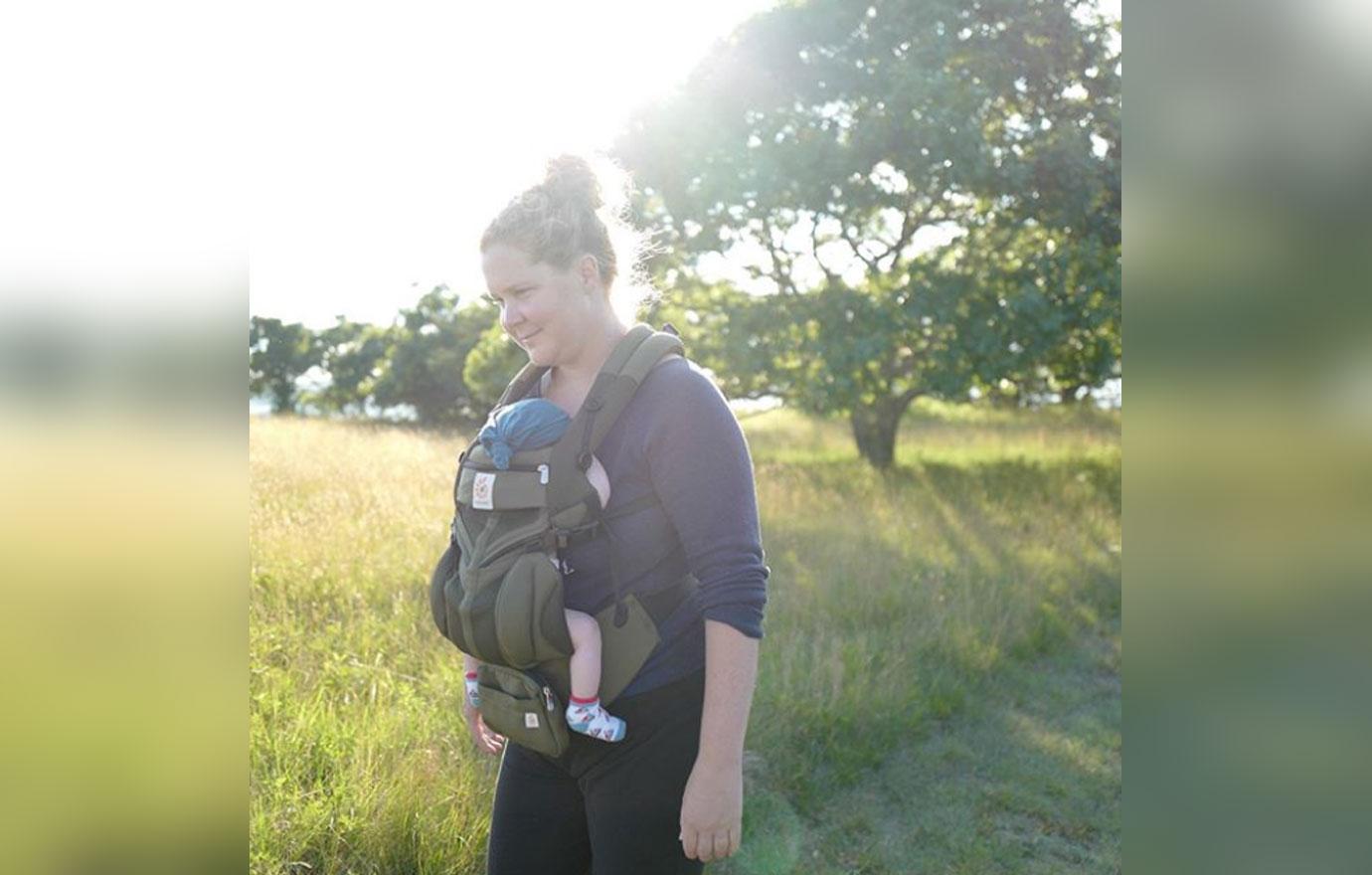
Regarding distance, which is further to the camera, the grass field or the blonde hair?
the grass field

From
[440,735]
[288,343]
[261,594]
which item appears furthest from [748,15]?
[288,343]

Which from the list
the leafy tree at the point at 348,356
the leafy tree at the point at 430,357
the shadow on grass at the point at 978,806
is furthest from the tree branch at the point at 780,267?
the leafy tree at the point at 348,356

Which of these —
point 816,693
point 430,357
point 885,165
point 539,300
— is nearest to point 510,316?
point 539,300

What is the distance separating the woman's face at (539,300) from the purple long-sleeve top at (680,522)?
0.19 metres

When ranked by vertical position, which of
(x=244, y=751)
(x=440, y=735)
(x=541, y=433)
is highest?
(x=541, y=433)

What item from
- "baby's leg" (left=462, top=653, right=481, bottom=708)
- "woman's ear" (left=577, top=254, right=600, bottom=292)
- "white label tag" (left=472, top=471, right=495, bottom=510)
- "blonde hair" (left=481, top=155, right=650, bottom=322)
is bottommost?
"baby's leg" (left=462, top=653, right=481, bottom=708)

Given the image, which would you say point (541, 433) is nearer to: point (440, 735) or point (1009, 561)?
point (440, 735)

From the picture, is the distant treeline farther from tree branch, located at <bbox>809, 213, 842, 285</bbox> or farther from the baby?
the baby

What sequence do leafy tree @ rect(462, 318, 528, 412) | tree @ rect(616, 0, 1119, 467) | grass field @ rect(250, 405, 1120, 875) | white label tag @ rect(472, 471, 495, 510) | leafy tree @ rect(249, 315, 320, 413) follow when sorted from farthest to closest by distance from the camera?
leafy tree @ rect(249, 315, 320, 413), leafy tree @ rect(462, 318, 528, 412), tree @ rect(616, 0, 1119, 467), grass field @ rect(250, 405, 1120, 875), white label tag @ rect(472, 471, 495, 510)

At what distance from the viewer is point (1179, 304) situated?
842 mm

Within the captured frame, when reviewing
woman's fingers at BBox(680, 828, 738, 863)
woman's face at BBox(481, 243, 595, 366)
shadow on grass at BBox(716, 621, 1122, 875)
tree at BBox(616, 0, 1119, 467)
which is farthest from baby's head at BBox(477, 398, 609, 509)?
tree at BBox(616, 0, 1119, 467)

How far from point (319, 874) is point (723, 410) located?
228 cm

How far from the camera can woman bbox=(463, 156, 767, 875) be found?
181 cm

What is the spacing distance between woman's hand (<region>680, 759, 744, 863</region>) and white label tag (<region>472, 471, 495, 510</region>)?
0.57m
